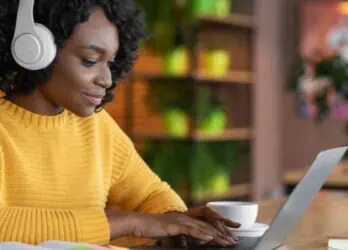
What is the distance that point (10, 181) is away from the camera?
4.58 ft

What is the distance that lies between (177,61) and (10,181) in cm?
326

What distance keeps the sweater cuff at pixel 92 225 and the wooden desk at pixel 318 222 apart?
0.30 metres

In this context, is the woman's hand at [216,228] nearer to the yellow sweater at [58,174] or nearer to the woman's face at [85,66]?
the yellow sweater at [58,174]

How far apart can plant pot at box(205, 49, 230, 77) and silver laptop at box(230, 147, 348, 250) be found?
339 cm

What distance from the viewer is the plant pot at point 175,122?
4.66 meters

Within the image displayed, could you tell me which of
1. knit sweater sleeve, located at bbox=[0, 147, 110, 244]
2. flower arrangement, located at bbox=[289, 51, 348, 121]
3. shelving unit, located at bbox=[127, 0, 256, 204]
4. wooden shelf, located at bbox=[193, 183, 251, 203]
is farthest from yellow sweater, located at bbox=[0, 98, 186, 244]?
wooden shelf, located at bbox=[193, 183, 251, 203]

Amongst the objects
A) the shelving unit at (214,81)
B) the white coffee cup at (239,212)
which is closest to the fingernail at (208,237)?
the white coffee cup at (239,212)

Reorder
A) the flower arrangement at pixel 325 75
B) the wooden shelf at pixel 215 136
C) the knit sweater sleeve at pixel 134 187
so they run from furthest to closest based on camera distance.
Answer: the wooden shelf at pixel 215 136 < the flower arrangement at pixel 325 75 < the knit sweater sleeve at pixel 134 187

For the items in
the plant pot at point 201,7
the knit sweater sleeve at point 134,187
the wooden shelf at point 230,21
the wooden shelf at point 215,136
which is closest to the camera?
the knit sweater sleeve at point 134,187

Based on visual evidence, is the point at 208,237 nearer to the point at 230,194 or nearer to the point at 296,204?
the point at 296,204

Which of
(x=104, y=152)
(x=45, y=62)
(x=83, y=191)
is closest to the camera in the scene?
(x=45, y=62)

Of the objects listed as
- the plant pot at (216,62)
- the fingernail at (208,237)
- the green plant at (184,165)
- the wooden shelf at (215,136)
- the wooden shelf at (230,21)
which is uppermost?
the wooden shelf at (230,21)

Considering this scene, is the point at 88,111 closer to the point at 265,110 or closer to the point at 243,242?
the point at 243,242

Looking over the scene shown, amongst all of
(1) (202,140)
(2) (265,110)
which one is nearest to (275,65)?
(2) (265,110)
